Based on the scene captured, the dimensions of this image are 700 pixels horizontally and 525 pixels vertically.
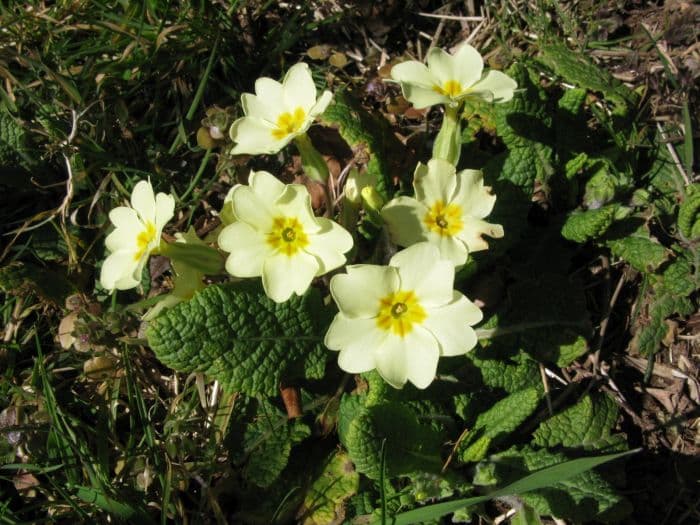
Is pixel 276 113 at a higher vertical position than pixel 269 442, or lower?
higher

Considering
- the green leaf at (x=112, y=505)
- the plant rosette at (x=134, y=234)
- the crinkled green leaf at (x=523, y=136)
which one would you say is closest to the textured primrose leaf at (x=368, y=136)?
the crinkled green leaf at (x=523, y=136)

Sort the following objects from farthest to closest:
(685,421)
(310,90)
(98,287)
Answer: (98,287) → (685,421) → (310,90)

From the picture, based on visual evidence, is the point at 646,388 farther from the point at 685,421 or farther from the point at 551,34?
the point at 551,34

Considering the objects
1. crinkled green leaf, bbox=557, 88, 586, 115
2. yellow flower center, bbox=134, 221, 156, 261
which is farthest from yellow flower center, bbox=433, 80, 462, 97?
yellow flower center, bbox=134, 221, 156, 261

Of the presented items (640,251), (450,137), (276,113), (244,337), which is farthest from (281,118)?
(640,251)

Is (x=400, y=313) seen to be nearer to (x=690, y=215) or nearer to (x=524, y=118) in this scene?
(x=524, y=118)

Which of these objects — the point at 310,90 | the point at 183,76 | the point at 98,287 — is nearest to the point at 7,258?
the point at 98,287

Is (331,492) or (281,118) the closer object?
(281,118)
